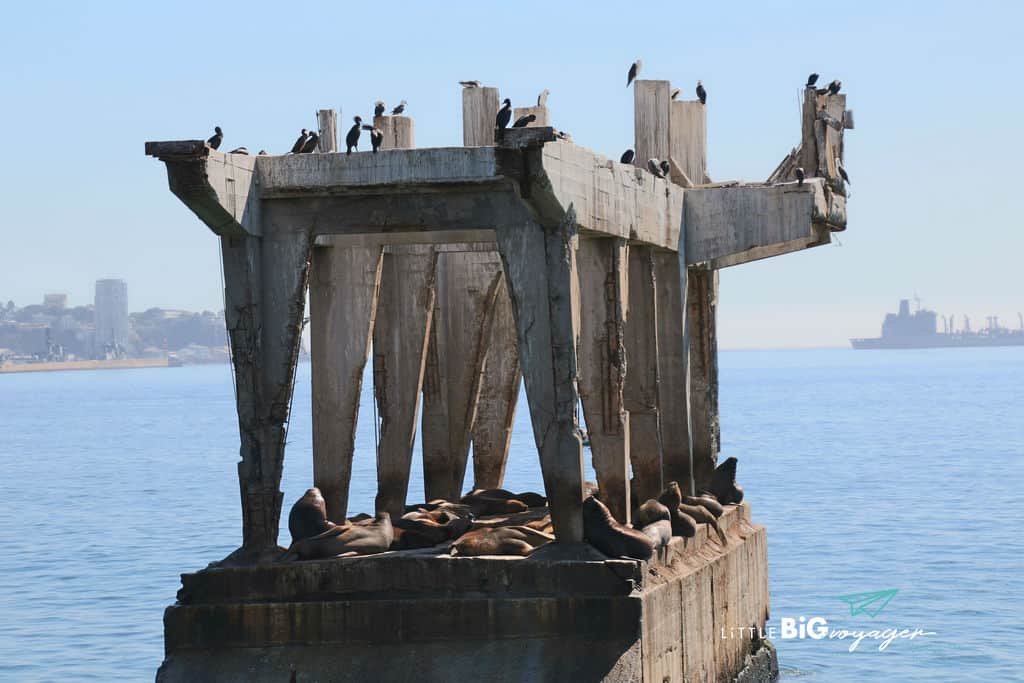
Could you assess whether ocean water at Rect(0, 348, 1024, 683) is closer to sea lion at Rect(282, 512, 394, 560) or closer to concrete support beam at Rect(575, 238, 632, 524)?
concrete support beam at Rect(575, 238, 632, 524)

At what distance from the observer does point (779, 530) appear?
5581 cm

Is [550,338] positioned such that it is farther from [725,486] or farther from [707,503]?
[725,486]

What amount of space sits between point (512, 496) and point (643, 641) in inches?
384

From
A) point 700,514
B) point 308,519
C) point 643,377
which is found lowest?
point 700,514

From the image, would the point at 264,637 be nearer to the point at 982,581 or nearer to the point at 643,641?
the point at 643,641

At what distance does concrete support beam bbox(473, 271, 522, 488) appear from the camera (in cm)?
3547

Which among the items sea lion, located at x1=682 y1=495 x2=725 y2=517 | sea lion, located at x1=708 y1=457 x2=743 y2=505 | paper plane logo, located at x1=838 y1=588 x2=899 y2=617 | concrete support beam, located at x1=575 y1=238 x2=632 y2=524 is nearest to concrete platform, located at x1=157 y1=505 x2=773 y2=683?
concrete support beam, located at x1=575 y1=238 x2=632 y2=524

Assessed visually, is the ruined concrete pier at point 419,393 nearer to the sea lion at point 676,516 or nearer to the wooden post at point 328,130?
the sea lion at point 676,516

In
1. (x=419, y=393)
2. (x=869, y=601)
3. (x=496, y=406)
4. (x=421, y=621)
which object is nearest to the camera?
(x=421, y=621)

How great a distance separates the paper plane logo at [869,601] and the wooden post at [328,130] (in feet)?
56.8

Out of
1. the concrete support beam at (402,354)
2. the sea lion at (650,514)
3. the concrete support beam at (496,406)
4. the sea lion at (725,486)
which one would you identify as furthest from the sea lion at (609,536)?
the concrete support beam at (496,406)

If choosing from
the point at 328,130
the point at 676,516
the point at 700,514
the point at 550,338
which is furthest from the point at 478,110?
the point at 550,338

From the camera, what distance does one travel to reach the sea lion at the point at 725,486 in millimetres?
32875

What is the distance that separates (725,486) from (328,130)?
904cm
